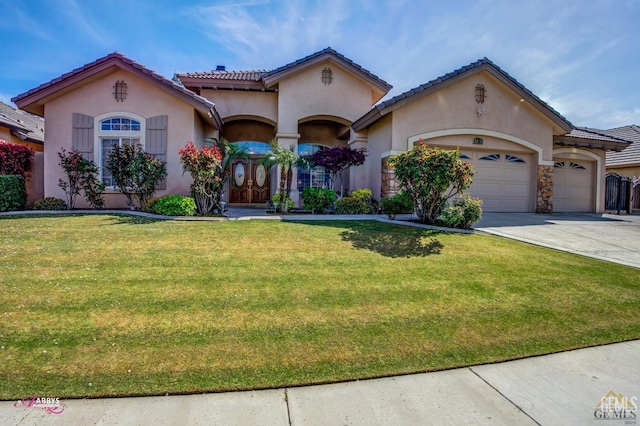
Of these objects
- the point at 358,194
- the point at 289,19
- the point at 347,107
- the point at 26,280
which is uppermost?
the point at 289,19

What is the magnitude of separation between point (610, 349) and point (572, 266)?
3.09 m

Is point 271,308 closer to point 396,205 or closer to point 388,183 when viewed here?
point 396,205

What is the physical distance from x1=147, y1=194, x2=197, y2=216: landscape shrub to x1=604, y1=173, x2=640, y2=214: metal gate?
2108cm

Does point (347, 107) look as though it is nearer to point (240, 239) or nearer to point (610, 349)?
point (240, 239)

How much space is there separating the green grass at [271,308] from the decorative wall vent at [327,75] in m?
10.2

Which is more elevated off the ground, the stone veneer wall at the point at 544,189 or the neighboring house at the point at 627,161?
the neighboring house at the point at 627,161

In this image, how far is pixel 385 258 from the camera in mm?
6398

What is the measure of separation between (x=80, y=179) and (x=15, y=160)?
99.3 inches

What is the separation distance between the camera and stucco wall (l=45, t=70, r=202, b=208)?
1170cm

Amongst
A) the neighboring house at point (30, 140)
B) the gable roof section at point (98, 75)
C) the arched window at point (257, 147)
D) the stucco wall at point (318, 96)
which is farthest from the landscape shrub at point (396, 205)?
the neighboring house at point (30, 140)

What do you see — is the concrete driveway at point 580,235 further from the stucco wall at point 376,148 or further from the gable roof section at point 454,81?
the gable roof section at point 454,81

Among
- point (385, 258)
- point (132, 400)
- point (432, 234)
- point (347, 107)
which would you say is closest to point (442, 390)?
point (132, 400)

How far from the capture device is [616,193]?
58.9 ft

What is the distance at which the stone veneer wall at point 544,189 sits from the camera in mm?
14289
